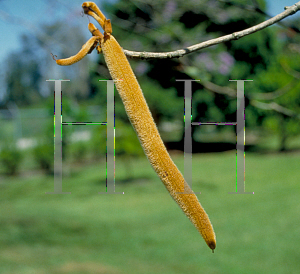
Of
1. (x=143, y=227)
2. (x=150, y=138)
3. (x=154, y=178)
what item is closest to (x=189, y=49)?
(x=150, y=138)

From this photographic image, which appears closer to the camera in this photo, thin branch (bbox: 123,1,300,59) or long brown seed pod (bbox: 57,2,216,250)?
long brown seed pod (bbox: 57,2,216,250)

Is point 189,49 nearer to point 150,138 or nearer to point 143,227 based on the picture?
point 150,138

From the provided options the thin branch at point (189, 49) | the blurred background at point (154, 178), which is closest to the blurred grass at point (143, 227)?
the blurred background at point (154, 178)

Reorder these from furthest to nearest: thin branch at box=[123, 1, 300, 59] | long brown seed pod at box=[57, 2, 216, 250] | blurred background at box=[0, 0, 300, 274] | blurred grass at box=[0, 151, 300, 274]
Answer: blurred grass at box=[0, 151, 300, 274], blurred background at box=[0, 0, 300, 274], thin branch at box=[123, 1, 300, 59], long brown seed pod at box=[57, 2, 216, 250]

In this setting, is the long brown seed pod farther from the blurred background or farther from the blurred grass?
the blurred grass

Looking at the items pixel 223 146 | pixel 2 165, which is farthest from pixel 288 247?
pixel 223 146

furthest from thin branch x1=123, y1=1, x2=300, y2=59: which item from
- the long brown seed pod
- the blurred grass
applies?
the blurred grass

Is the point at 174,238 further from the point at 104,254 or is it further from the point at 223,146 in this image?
the point at 223,146
